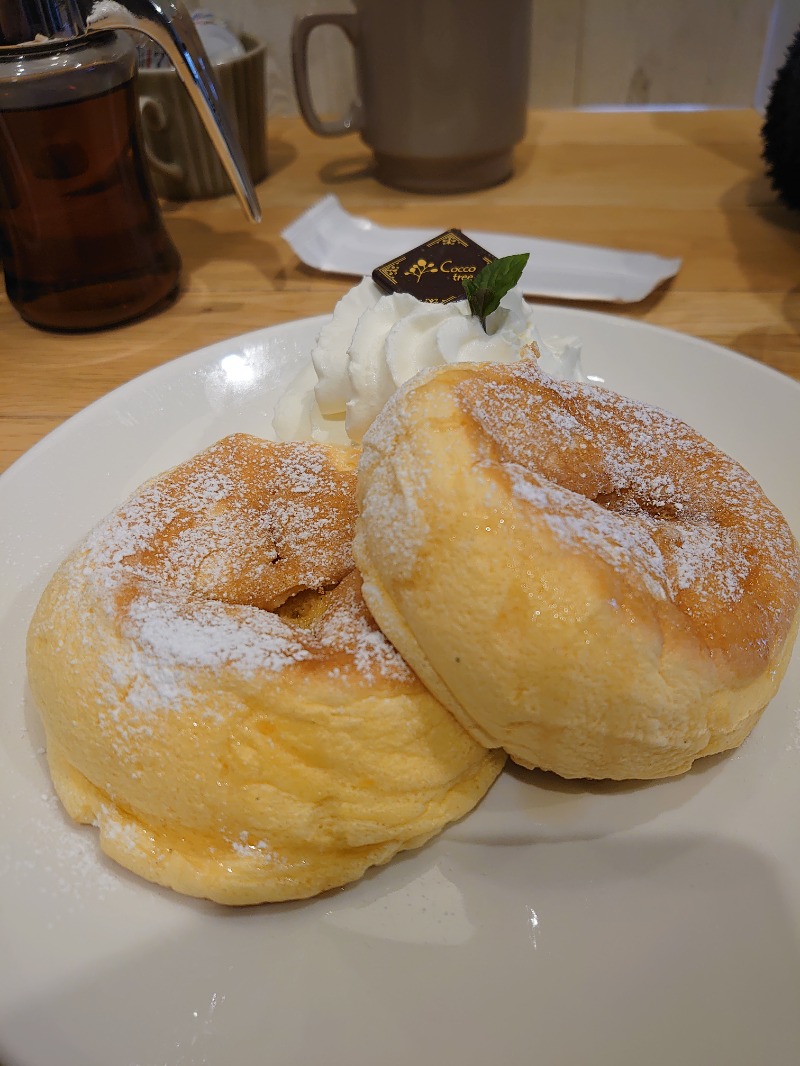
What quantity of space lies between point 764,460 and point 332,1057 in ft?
3.56

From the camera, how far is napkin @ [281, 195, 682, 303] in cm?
185

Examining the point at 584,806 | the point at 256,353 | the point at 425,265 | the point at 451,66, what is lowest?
the point at 584,806

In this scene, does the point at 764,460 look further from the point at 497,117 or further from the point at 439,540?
the point at 497,117

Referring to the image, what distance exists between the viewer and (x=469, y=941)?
0.78 meters

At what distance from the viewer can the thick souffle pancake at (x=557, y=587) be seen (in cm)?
75

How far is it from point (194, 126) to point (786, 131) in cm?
160

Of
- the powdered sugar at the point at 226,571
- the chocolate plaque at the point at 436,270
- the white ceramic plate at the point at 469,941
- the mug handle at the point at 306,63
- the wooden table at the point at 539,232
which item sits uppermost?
the mug handle at the point at 306,63

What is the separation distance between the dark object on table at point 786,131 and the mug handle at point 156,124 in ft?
5.39

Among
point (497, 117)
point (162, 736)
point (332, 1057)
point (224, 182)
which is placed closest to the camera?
point (332, 1057)

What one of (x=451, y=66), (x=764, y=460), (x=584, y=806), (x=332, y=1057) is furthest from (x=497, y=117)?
(x=332, y=1057)

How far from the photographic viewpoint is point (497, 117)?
7.28 feet

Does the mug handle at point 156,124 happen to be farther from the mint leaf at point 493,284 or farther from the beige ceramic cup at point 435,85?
the mint leaf at point 493,284

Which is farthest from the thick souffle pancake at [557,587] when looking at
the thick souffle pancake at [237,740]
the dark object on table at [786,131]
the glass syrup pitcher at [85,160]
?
the dark object on table at [786,131]

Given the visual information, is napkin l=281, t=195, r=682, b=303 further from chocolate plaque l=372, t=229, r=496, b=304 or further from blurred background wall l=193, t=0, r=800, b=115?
blurred background wall l=193, t=0, r=800, b=115
